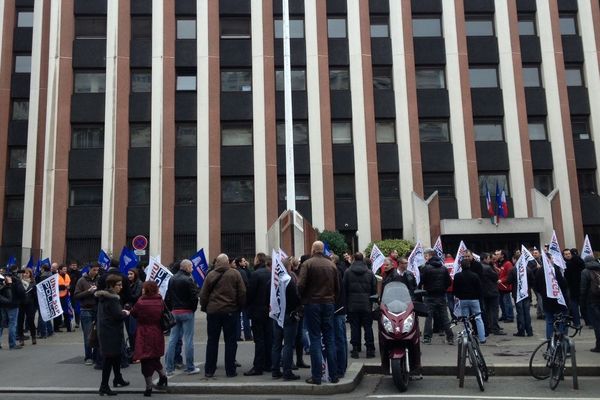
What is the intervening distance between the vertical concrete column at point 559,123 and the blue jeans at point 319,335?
87.7 ft

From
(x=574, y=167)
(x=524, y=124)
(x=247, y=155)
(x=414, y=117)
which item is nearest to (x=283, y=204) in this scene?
(x=247, y=155)

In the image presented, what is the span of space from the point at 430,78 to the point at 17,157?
2492 centimetres

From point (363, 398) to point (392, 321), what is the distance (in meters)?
1.20

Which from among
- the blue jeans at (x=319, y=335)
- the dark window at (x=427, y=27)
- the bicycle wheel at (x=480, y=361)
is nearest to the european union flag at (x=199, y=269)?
the blue jeans at (x=319, y=335)

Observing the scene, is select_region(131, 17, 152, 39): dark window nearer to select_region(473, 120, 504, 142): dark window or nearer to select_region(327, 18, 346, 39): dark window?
select_region(327, 18, 346, 39): dark window

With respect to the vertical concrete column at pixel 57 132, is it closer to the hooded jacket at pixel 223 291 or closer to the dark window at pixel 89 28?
the dark window at pixel 89 28

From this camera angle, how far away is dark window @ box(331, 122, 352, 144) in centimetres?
3241

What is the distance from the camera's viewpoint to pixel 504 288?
15.1 metres

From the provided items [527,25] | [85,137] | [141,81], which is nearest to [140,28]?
[141,81]

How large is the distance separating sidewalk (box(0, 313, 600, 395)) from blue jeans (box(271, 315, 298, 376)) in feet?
0.81

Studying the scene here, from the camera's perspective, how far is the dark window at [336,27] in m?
33.5

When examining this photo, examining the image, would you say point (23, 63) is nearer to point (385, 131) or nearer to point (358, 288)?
point (385, 131)

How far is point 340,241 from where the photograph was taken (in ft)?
92.7

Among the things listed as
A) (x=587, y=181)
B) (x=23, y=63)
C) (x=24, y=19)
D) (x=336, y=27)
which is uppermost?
(x=24, y=19)
